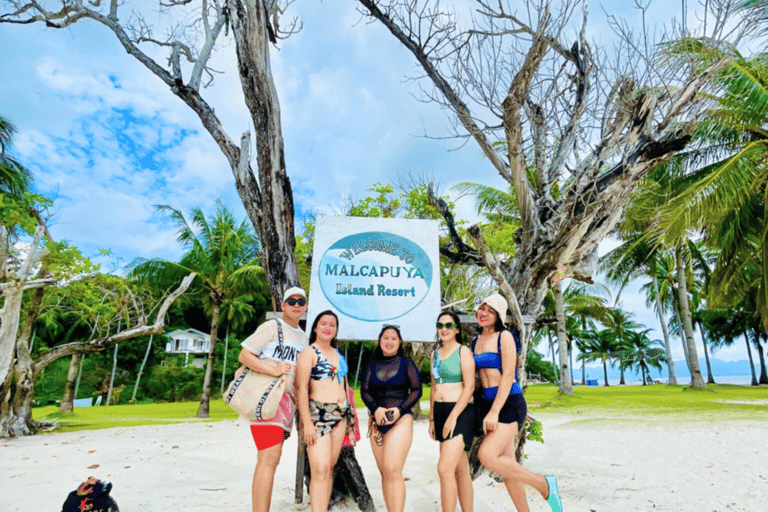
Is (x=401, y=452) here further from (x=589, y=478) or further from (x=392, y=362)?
(x=589, y=478)

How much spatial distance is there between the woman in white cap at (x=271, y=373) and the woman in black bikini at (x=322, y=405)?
0.55 feet

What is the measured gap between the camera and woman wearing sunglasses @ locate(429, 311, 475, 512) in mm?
3223

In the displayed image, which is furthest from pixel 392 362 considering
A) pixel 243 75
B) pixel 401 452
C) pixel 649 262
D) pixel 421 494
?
pixel 649 262

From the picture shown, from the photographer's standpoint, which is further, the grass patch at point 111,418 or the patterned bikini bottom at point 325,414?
the grass patch at point 111,418

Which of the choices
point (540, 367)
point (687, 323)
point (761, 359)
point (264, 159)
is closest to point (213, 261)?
point (264, 159)

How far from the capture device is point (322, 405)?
3281mm

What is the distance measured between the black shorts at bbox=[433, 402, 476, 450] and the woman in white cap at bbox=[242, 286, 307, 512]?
3.62 ft

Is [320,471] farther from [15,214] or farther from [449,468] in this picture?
[15,214]

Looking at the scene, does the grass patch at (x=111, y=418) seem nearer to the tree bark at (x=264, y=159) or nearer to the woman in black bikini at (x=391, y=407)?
the tree bark at (x=264, y=159)

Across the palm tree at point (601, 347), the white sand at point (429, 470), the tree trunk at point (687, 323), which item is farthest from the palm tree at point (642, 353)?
the white sand at point (429, 470)

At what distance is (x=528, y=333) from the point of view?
499cm

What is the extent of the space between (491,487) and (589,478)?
4.70 ft

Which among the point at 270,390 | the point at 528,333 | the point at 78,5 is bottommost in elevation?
the point at 270,390

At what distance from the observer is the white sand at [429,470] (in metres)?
A: 4.32
